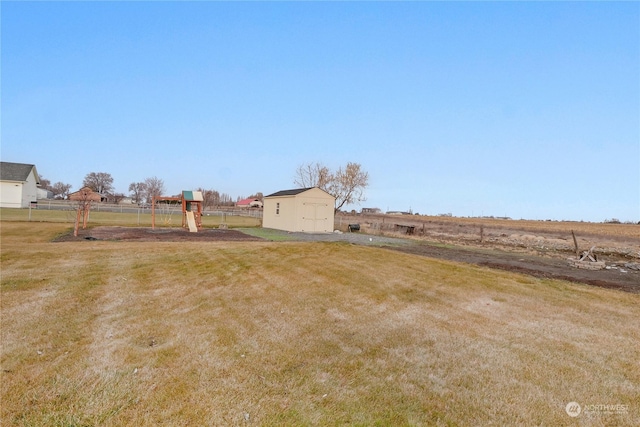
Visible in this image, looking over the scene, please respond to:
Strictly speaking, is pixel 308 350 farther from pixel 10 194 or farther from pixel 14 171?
pixel 14 171

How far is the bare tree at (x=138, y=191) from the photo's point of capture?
9338cm

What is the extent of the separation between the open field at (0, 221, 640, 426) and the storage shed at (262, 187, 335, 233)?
54.1 ft

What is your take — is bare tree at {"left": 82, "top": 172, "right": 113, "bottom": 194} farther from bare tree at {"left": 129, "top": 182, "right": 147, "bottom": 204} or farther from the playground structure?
the playground structure

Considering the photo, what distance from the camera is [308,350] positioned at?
4.23m

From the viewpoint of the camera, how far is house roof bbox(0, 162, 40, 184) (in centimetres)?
4044

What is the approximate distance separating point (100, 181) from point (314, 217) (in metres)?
88.2

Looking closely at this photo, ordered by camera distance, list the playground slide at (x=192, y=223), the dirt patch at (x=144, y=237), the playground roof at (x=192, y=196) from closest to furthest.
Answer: the dirt patch at (x=144, y=237) < the playground slide at (x=192, y=223) < the playground roof at (x=192, y=196)

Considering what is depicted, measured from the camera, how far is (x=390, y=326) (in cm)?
520

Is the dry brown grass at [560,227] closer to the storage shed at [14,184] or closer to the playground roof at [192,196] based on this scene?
the playground roof at [192,196]

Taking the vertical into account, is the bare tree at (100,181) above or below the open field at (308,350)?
above

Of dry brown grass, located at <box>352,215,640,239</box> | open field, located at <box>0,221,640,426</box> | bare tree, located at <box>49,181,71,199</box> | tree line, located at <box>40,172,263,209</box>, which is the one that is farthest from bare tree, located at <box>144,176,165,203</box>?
open field, located at <box>0,221,640,426</box>

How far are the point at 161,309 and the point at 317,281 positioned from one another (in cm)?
337

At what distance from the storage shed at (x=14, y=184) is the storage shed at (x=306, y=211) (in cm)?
3306

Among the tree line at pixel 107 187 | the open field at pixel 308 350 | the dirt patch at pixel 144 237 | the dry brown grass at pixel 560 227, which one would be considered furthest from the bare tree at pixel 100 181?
the open field at pixel 308 350
